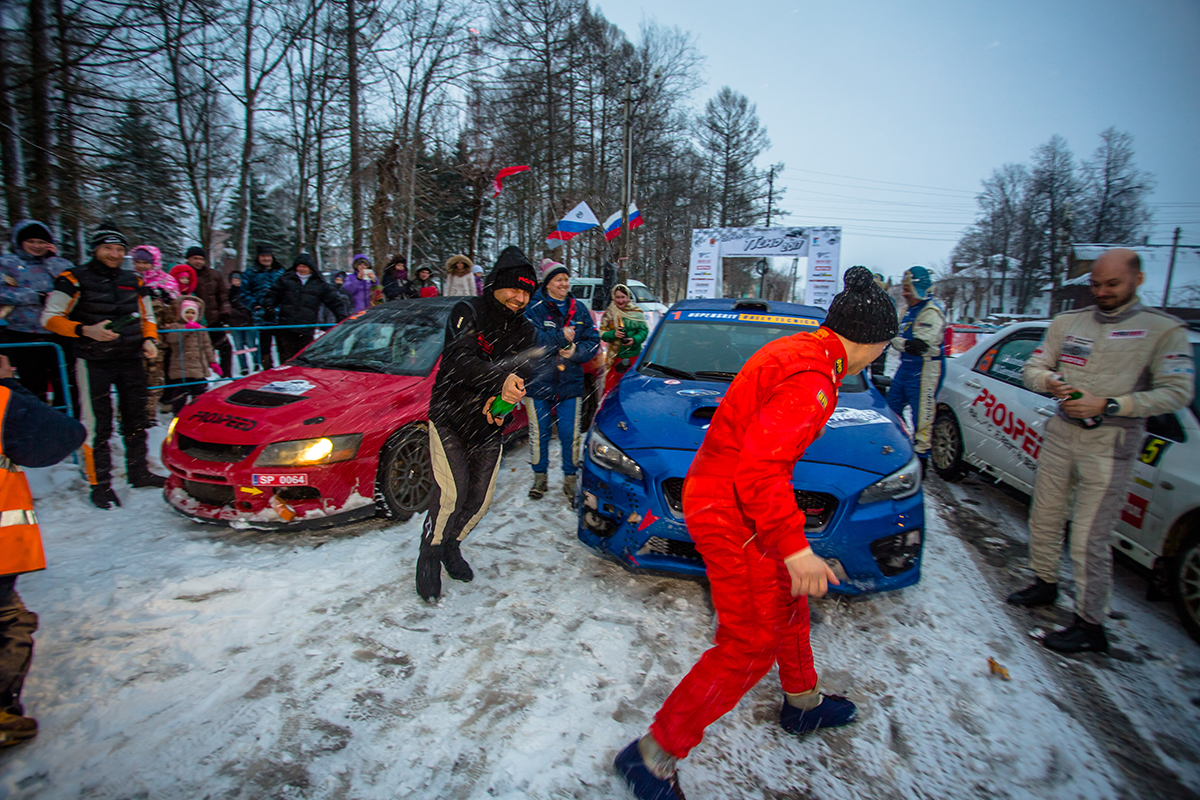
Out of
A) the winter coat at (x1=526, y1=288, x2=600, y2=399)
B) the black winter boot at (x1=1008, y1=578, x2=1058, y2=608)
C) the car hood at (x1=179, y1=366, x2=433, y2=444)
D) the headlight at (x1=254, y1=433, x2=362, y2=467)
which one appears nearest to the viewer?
the black winter boot at (x1=1008, y1=578, x2=1058, y2=608)

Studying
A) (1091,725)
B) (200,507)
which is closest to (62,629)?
(200,507)

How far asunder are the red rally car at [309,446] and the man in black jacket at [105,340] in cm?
82

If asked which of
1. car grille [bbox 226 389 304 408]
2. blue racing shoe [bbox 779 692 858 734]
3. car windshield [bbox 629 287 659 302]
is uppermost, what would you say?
car windshield [bbox 629 287 659 302]

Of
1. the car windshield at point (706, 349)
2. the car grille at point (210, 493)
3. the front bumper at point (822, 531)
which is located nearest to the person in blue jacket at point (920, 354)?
the car windshield at point (706, 349)

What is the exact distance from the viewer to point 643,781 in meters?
1.82

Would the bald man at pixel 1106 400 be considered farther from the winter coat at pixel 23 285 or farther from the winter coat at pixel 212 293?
the winter coat at pixel 212 293

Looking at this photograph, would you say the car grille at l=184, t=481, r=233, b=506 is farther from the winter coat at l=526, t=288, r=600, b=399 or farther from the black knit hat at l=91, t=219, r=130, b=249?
the winter coat at l=526, t=288, r=600, b=399

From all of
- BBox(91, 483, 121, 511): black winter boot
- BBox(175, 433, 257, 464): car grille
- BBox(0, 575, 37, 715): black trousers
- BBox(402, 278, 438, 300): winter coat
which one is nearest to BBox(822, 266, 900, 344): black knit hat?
BBox(0, 575, 37, 715): black trousers

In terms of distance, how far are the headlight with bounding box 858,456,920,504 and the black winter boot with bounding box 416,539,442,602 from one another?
7.34 feet

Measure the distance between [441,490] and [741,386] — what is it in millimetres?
1831

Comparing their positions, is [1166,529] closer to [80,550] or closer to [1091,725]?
[1091,725]

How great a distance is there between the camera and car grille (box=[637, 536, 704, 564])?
2.80 m

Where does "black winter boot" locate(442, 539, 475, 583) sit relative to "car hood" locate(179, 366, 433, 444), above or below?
below

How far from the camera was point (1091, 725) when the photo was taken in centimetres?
230
